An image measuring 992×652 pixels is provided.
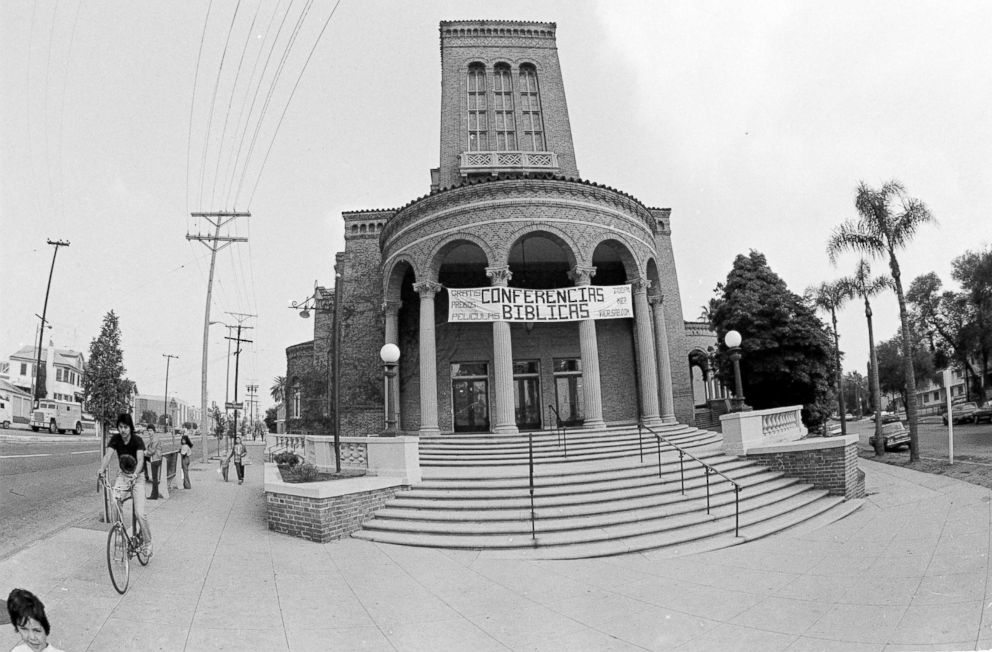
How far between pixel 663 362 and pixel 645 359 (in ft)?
4.87

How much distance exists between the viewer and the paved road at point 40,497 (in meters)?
7.93

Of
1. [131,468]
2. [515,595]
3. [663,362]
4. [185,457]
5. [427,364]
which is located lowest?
[515,595]

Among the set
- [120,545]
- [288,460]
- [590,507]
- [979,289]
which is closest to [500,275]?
[288,460]

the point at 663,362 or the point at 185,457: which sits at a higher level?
the point at 663,362

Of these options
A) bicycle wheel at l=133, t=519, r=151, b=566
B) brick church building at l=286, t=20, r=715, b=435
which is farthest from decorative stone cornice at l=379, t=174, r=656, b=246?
bicycle wheel at l=133, t=519, r=151, b=566

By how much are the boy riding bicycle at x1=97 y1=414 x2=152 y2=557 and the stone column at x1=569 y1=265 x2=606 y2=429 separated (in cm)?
1148

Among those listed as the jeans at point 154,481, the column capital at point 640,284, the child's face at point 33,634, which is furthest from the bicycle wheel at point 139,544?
the column capital at point 640,284

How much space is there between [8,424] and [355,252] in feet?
128

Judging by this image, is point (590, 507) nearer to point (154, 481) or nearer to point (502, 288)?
point (502, 288)

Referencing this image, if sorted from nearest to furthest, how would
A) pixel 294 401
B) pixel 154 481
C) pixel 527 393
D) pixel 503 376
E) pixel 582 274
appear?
pixel 154 481 → pixel 503 376 → pixel 582 274 → pixel 527 393 → pixel 294 401

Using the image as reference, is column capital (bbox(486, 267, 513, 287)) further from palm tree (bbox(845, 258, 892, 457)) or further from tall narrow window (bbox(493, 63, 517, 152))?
palm tree (bbox(845, 258, 892, 457))

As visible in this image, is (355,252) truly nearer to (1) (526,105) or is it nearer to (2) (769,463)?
(1) (526,105)

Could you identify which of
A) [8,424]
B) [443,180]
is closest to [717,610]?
[443,180]

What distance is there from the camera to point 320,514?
8.55 metres
